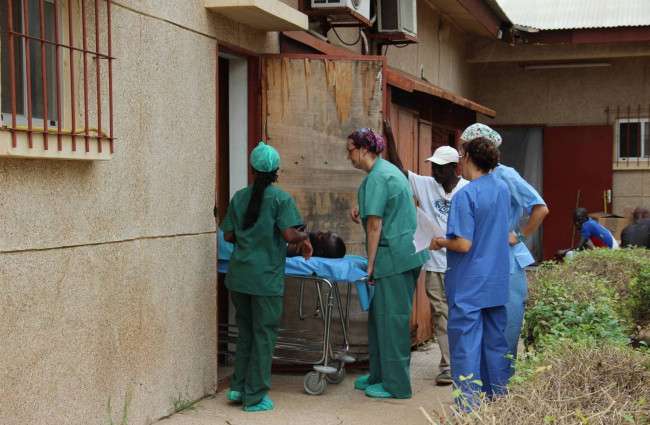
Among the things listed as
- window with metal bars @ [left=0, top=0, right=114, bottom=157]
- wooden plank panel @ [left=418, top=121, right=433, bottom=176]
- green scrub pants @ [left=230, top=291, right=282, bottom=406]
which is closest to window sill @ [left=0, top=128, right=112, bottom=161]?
window with metal bars @ [left=0, top=0, right=114, bottom=157]

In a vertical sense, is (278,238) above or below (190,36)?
below

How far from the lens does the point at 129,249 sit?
5254 millimetres

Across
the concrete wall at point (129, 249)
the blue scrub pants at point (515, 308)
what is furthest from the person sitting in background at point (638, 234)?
the concrete wall at point (129, 249)

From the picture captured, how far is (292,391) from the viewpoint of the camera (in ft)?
21.9

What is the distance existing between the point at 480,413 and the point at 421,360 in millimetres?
5033

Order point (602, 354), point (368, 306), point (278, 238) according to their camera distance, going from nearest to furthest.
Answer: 1. point (602, 354)
2. point (278, 238)
3. point (368, 306)

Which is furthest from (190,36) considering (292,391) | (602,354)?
(602,354)

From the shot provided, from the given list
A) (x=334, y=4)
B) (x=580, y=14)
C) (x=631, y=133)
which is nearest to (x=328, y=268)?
(x=334, y=4)

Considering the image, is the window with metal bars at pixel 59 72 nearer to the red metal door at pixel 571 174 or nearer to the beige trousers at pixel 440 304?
the beige trousers at pixel 440 304

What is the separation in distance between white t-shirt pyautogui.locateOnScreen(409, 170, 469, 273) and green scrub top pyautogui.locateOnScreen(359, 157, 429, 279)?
56cm

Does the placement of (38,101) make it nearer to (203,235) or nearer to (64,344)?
(64,344)

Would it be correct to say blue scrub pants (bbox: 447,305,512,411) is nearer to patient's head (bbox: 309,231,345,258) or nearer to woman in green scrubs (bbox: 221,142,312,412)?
woman in green scrubs (bbox: 221,142,312,412)

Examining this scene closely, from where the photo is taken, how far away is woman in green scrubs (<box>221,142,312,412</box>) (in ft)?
19.2

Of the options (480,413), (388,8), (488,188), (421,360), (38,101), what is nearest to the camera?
(480,413)
